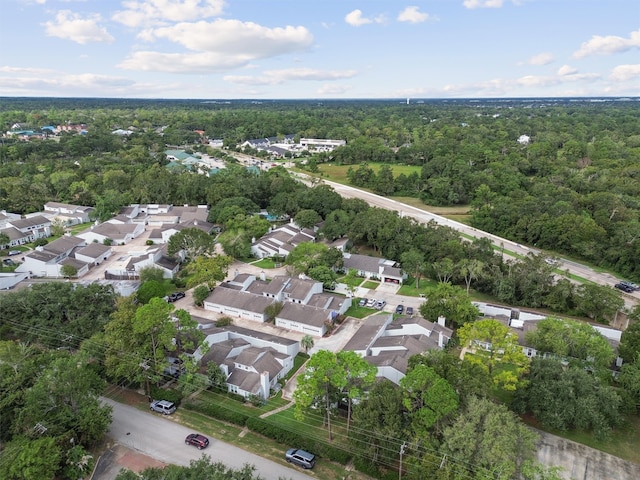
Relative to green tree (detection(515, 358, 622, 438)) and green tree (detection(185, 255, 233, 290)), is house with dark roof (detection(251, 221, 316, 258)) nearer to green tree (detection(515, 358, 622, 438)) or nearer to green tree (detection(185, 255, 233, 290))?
green tree (detection(185, 255, 233, 290))

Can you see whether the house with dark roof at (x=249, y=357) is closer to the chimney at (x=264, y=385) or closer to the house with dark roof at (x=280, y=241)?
the chimney at (x=264, y=385)

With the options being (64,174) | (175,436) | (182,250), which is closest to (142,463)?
(175,436)

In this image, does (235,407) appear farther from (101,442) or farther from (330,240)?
(330,240)

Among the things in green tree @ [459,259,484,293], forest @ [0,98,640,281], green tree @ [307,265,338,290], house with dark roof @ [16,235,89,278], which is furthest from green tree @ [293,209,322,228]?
house with dark roof @ [16,235,89,278]

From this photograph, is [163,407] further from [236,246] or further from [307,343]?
[236,246]

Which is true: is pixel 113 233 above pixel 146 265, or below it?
above

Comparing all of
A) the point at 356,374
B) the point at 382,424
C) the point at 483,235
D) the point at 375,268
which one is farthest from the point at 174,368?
the point at 483,235
